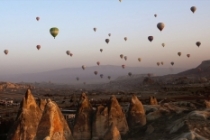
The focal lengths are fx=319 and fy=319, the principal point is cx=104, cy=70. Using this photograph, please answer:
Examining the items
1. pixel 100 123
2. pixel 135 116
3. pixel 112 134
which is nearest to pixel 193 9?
pixel 135 116

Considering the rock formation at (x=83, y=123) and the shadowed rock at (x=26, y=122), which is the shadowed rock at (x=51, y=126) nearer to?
the shadowed rock at (x=26, y=122)

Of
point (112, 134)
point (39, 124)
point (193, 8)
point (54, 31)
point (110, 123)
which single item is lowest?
point (112, 134)

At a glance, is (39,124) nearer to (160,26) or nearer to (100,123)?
(100,123)

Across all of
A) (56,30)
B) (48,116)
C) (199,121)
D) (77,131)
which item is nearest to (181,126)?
(199,121)

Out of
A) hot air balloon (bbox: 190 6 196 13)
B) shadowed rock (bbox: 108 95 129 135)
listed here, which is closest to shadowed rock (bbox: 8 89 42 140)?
shadowed rock (bbox: 108 95 129 135)

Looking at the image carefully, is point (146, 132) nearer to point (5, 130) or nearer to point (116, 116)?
point (116, 116)

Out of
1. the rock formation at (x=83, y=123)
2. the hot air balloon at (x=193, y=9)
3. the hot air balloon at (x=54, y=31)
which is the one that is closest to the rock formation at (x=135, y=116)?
the rock formation at (x=83, y=123)

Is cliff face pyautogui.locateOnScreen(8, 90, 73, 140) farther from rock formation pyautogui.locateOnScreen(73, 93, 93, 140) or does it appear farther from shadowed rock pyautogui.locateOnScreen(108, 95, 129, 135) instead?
shadowed rock pyautogui.locateOnScreen(108, 95, 129, 135)

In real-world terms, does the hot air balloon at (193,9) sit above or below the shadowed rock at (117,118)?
above
